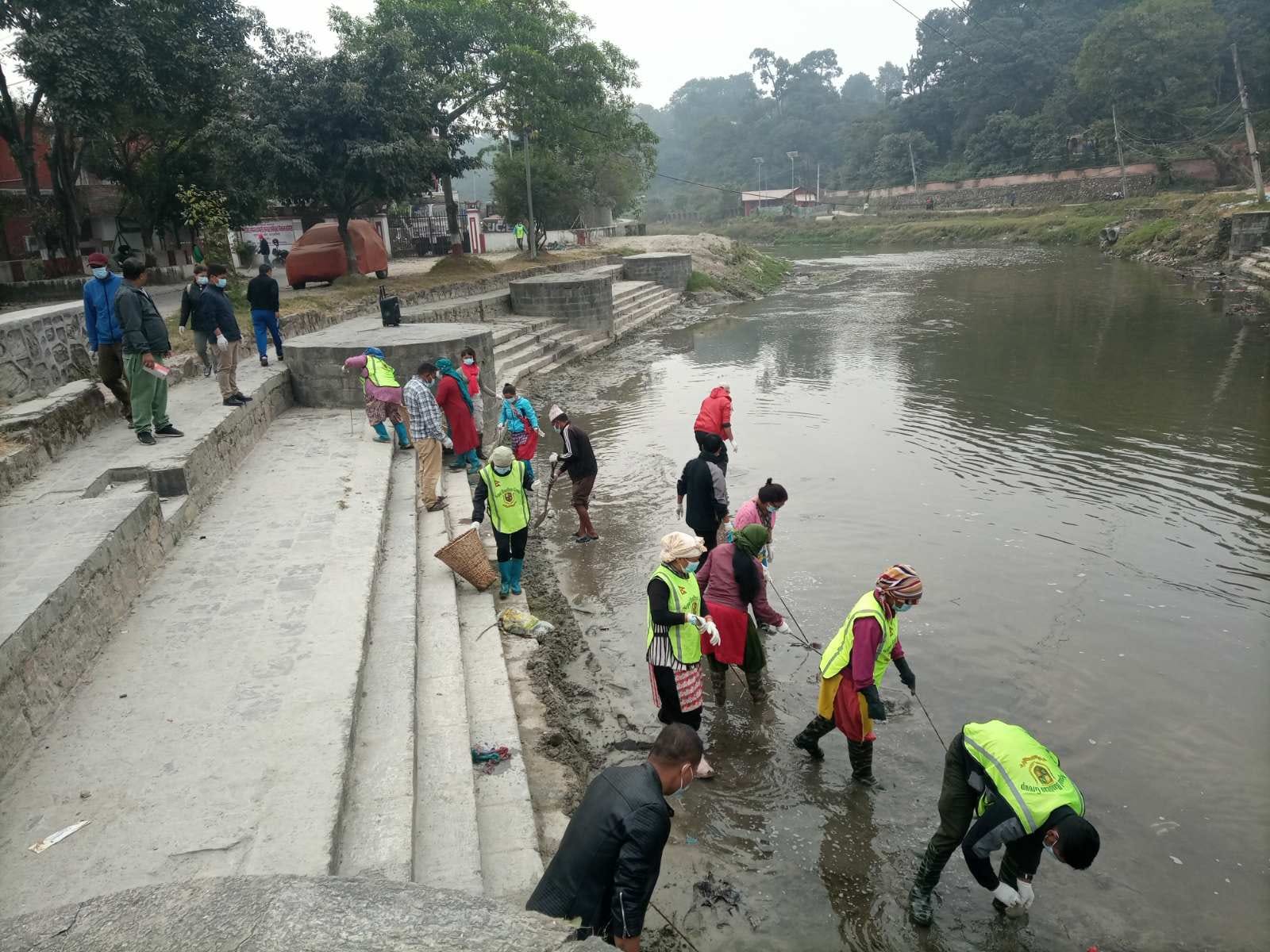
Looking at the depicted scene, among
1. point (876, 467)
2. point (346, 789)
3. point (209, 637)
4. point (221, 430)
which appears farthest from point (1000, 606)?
point (221, 430)

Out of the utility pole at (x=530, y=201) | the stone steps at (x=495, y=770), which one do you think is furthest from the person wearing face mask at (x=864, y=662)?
the utility pole at (x=530, y=201)

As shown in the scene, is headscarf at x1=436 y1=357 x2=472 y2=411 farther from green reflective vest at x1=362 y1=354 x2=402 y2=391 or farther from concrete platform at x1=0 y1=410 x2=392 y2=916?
concrete platform at x1=0 y1=410 x2=392 y2=916

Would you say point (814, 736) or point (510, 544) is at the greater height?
point (510, 544)

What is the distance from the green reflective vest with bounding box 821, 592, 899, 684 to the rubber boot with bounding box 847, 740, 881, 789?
15.5 inches

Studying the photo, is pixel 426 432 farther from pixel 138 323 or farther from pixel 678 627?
pixel 678 627

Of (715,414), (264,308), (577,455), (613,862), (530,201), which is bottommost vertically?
(613,862)

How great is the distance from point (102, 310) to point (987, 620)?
7857 millimetres

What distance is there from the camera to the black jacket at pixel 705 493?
6875 millimetres

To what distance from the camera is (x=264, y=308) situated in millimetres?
11305

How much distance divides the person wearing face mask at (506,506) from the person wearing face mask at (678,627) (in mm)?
1972

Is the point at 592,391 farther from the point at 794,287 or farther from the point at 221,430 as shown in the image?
the point at 794,287

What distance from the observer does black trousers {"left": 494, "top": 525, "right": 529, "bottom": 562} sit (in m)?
6.55

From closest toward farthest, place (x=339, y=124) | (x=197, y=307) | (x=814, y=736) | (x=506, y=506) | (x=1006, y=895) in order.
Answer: (x=1006, y=895) < (x=814, y=736) < (x=506, y=506) < (x=197, y=307) < (x=339, y=124)

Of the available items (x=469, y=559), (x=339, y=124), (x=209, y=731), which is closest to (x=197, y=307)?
(x=469, y=559)
